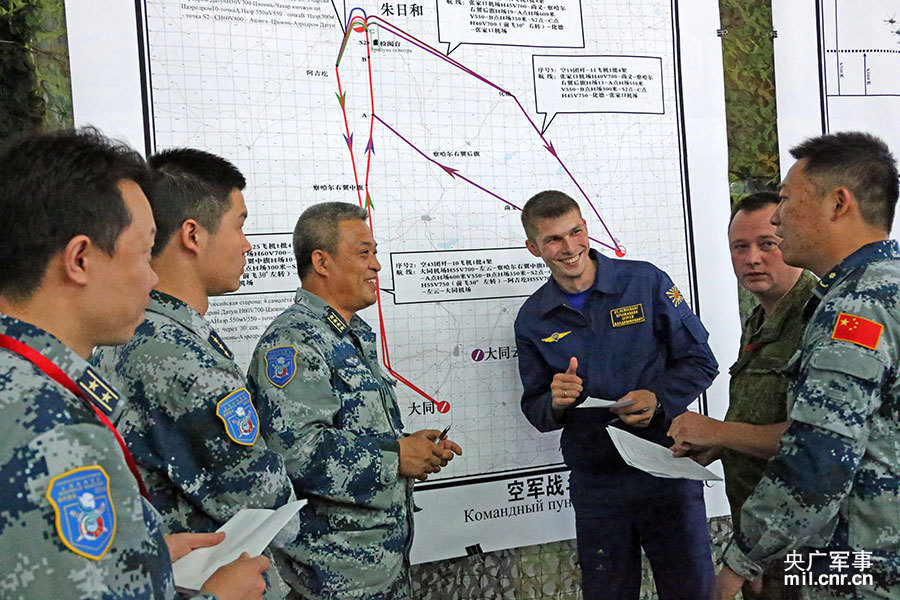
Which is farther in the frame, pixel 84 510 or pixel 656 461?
pixel 656 461

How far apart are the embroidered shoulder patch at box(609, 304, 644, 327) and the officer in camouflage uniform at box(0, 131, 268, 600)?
1518 mm

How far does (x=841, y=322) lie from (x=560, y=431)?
1.25 meters

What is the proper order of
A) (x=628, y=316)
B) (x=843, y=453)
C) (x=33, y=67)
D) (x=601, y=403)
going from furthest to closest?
1. (x=628, y=316)
2. (x=601, y=403)
3. (x=33, y=67)
4. (x=843, y=453)

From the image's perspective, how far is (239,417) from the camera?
4.10 feet

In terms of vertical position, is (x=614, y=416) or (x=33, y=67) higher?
(x=33, y=67)

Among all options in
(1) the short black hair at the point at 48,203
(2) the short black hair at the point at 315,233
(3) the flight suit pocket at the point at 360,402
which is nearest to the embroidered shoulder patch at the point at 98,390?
(1) the short black hair at the point at 48,203

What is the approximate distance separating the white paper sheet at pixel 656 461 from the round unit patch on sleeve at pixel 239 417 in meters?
0.87

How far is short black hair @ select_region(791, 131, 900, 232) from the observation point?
157 centimetres

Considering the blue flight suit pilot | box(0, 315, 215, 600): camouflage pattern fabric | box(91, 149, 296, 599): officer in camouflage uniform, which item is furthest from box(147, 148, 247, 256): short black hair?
the blue flight suit pilot

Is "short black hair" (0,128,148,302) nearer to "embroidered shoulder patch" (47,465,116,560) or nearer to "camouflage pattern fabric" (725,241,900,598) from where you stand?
"embroidered shoulder patch" (47,465,116,560)

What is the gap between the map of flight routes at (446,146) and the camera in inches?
83.7

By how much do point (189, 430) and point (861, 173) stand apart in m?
1.38

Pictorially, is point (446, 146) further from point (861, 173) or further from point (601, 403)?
point (861, 173)

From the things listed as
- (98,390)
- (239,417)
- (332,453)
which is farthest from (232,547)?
(332,453)
